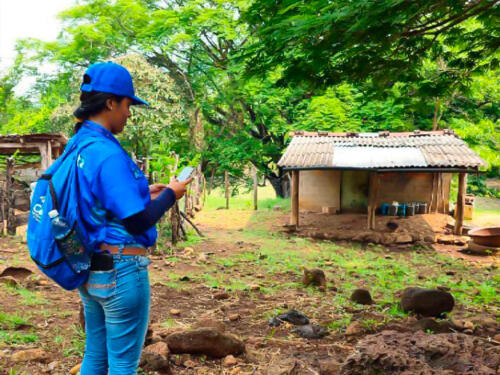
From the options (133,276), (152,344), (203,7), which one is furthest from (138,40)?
(133,276)

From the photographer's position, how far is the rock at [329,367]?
128 inches

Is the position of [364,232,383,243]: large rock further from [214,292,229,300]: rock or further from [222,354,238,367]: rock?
[222,354,238,367]: rock

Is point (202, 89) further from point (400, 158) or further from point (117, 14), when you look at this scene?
point (400, 158)

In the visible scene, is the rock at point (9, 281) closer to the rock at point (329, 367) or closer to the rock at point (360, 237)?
the rock at point (329, 367)

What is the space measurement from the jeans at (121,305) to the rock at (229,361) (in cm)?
167

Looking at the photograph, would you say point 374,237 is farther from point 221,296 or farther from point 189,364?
point 189,364

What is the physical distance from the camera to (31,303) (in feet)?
16.3

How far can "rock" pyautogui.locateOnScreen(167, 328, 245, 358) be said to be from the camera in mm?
3707

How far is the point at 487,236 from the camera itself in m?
11.1

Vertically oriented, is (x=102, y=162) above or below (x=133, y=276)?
above

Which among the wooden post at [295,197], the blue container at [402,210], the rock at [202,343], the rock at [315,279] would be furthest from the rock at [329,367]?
the blue container at [402,210]

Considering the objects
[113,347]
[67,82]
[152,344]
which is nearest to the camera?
[113,347]

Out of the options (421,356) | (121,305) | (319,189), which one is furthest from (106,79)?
(319,189)

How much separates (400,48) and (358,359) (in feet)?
12.1
